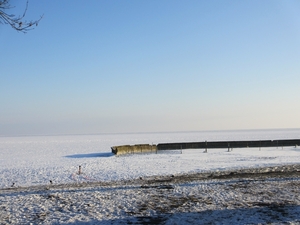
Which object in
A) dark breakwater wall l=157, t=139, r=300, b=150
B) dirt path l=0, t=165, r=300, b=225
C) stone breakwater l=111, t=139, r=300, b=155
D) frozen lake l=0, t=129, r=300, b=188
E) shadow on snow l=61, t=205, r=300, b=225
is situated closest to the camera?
shadow on snow l=61, t=205, r=300, b=225

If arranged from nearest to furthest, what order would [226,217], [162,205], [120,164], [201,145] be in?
[226,217] → [162,205] → [120,164] → [201,145]

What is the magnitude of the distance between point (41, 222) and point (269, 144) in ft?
133

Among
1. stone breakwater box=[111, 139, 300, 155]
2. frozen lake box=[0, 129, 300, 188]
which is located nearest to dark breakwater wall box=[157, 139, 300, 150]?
stone breakwater box=[111, 139, 300, 155]

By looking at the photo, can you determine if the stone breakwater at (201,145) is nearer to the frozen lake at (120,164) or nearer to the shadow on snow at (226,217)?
the frozen lake at (120,164)

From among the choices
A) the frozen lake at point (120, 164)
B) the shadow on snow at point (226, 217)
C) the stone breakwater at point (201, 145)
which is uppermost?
the stone breakwater at point (201, 145)

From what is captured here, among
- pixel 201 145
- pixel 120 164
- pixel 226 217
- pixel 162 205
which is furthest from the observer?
pixel 201 145

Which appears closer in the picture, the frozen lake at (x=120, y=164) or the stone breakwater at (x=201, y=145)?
the frozen lake at (x=120, y=164)

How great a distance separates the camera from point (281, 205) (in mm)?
10109

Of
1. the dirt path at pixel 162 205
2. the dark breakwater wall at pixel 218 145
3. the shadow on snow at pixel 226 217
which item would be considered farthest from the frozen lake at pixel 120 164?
the shadow on snow at pixel 226 217

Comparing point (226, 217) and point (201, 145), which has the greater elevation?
point (201, 145)

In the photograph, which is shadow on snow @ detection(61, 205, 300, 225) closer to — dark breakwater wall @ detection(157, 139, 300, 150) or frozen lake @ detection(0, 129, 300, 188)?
frozen lake @ detection(0, 129, 300, 188)

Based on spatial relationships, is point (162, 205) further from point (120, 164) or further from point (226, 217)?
point (120, 164)

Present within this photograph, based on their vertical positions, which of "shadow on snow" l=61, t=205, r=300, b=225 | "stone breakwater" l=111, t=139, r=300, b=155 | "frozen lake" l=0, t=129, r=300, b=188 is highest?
"stone breakwater" l=111, t=139, r=300, b=155

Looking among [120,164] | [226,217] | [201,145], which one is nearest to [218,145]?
[201,145]
